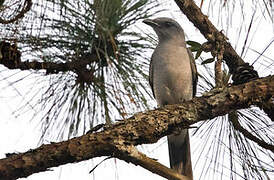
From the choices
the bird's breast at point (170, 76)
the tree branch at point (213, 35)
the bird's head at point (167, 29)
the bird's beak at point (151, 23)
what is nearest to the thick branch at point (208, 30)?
the tree branch at point (213, 35)

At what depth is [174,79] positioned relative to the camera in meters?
3.21

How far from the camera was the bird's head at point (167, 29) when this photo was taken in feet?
11.4

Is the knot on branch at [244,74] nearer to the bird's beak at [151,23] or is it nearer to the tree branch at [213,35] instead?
the tree branch at [213,35]

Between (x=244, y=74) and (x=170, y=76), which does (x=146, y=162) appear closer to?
(x=244, y=74)

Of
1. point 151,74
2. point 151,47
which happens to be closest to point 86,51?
point 151,47

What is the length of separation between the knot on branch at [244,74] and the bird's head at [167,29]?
1.23m

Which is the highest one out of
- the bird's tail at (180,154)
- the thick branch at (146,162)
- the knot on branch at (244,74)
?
the knot on branch at (244,74)

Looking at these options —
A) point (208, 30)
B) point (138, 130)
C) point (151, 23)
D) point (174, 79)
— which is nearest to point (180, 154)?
point (174, 79)

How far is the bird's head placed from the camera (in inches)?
136

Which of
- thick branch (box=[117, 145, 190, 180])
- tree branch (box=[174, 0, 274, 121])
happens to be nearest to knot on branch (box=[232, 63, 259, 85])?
tree branch (box=[174, 0, 274, 121])

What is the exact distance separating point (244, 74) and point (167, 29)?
138cm

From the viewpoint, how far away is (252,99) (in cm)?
204

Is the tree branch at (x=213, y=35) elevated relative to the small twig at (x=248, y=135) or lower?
elevated

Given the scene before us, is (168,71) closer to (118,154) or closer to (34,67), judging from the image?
(34,67)
